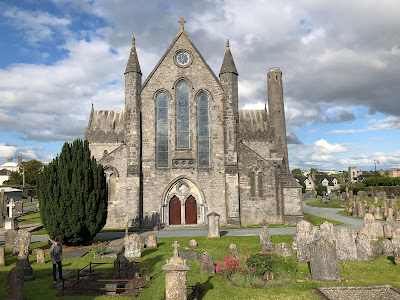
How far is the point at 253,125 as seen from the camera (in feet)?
111

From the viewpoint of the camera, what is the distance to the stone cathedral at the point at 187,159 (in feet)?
80.0

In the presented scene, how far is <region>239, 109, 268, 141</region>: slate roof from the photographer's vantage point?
32719 mm

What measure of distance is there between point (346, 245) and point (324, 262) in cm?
324

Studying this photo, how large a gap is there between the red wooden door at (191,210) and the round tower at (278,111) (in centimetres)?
1134

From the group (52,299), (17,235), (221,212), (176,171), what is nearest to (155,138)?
(176,171)

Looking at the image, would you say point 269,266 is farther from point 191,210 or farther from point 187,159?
point 187,159

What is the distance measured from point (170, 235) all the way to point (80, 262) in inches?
304

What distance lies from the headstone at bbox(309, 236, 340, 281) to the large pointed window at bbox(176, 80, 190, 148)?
15.7m

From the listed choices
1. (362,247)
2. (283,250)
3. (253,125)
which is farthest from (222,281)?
(253,125)

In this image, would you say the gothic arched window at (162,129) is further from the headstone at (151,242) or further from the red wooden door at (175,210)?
the headstone at (151,242)

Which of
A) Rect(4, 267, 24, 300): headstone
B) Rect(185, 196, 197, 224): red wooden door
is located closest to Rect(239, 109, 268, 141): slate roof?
Rect(185, 196, 197, 224): red wooden door

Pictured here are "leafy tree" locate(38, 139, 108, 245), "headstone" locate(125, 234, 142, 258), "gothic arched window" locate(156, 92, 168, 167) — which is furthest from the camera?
"gothic arched window" locate(156, 92, 168, 167)

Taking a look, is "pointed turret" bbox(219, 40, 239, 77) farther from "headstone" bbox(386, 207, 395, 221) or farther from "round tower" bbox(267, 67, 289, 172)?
"headstone" bbox(386, 207, 395, 221)

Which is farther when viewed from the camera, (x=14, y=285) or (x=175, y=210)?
(x=175, y=210)
